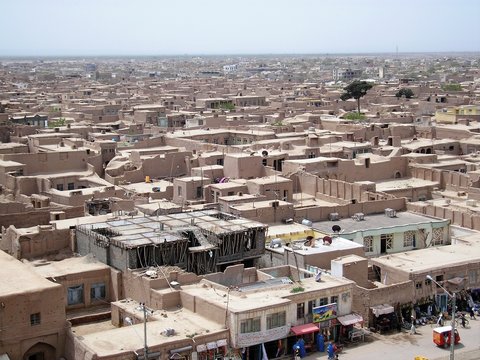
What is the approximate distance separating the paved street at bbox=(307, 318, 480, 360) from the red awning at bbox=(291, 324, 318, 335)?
822mm

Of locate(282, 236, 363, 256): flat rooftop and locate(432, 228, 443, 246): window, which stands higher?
locate(282, 236, 363, 256): flat rooftop

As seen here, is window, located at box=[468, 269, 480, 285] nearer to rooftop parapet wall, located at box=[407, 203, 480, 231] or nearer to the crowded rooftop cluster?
the crowded rooftop cluster

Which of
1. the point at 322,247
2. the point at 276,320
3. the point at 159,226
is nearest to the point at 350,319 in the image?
the point at 276,320

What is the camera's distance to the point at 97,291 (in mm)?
30812

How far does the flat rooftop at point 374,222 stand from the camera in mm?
38125

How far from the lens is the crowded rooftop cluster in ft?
86.5

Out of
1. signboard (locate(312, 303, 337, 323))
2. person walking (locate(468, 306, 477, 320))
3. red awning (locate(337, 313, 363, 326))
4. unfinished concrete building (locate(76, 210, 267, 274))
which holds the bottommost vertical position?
person walking (locate(468, 306, 477, 320))

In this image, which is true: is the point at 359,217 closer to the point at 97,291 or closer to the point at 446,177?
the point at 446,177

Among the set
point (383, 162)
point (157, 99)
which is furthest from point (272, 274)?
point (157, 99)

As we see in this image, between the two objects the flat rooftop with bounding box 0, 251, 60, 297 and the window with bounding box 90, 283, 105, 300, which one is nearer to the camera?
the flat rooftop with bounding box 0, 251, 60, 297

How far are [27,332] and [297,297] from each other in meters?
8.56

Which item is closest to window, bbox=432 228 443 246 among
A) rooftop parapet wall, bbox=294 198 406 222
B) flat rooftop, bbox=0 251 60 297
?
rooftop parapet wall, bbox=294 198 406 222

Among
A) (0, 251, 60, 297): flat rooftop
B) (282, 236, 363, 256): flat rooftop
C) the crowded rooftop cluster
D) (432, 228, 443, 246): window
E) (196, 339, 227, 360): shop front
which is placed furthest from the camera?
(432, 228, 443, 246): window

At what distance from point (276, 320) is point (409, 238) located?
1294cm
